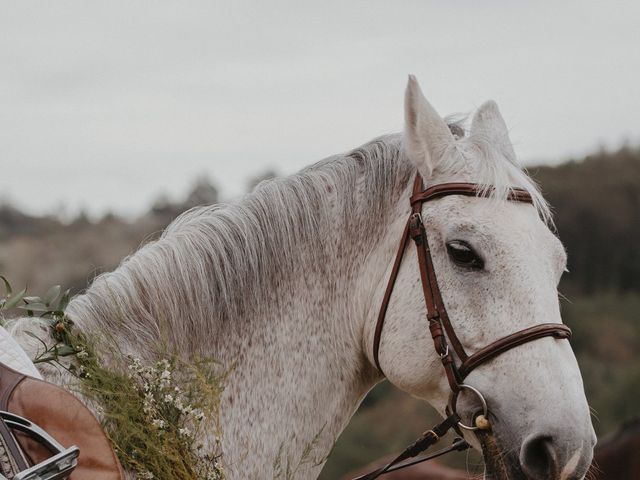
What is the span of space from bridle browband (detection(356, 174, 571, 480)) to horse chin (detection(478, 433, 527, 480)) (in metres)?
0.08

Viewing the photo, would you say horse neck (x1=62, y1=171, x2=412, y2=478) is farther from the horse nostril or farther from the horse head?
the horse nostril

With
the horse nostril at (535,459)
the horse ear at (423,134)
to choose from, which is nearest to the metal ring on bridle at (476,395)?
the horse nostril at (535,459)

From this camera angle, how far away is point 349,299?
3268 millimetres

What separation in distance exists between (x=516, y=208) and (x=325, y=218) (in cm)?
83

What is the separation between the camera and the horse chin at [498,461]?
2.83m

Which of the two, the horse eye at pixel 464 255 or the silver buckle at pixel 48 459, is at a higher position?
the horse eye at pixel 464 255

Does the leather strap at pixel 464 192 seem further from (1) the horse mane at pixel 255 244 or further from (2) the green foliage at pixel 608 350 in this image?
(2) the green foliage at pixel 608 350

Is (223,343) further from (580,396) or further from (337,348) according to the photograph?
(580,396)

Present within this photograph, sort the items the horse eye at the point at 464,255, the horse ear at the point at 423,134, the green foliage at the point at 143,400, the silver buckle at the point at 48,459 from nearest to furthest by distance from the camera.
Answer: the silver buckle at the point at 48,459
the green foliage at the point at 143,400
the horse eye at the point at 464,255
the horse ear at the point at 423,134

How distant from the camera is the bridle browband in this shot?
9.36ft

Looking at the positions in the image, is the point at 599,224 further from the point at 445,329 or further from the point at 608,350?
the point at 445,329

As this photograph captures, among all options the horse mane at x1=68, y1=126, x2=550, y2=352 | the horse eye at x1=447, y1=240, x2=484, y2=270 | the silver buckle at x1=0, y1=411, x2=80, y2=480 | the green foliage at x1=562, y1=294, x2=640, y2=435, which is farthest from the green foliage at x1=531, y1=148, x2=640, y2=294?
the silver buckle at x1=0, y1=411, x2=80, y2=480

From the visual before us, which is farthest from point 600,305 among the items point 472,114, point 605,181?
point 472,114

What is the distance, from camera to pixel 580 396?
2.76m
